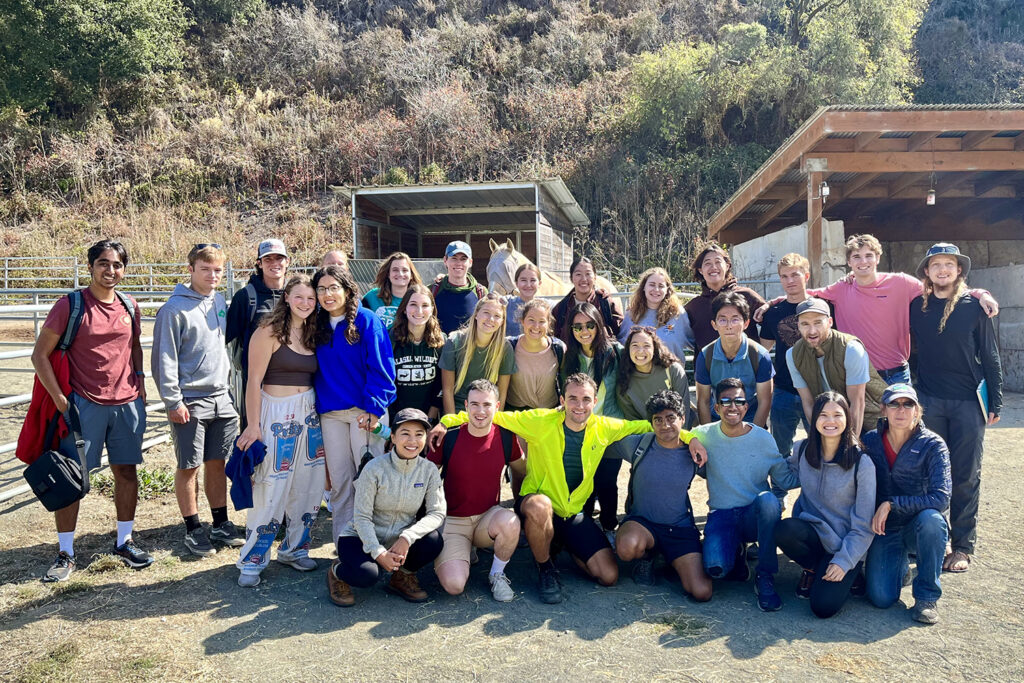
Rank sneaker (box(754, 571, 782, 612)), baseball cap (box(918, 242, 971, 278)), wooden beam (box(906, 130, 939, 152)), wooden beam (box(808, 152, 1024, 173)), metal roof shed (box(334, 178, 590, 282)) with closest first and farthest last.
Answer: sneaker (box(754, 571, 782, 612)) < baseball cap (box(918, 242, 971, 278)) < wooden beam (box(906, 130, 939, 152)) < wooden beam (box(808, 152, 1024, 173)) < metal roof shed (box(334, 178, 590, 282))

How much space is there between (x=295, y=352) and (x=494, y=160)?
24.4m

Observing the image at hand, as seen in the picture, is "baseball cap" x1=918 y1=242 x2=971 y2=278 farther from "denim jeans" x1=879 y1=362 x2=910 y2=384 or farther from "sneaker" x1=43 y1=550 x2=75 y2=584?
"sneaker" x1=43 y1=550 x2=75 y2=584

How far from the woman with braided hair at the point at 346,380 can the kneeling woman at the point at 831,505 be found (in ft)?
7.55

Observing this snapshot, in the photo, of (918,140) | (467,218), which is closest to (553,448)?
(918,140)

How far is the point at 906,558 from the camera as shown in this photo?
3.49 metres

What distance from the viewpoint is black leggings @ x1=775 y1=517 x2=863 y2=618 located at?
333 cm

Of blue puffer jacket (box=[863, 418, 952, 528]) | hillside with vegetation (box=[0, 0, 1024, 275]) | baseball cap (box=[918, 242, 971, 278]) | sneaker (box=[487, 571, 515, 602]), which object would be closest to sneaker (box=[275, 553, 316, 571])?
sneaker (box=[487, 571, 515, 602])

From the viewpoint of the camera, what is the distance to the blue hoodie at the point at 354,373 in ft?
12.7

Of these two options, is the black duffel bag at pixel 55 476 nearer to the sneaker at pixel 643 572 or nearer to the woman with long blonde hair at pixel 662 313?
the sneaker at pixel 643 572

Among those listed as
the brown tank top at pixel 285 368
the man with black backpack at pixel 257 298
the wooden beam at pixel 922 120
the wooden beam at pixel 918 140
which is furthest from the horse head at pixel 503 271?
the wooden beam at pixel 918 140

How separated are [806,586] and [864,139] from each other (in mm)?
7073

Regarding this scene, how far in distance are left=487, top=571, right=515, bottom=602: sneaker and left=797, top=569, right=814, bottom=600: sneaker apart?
4.94 ft

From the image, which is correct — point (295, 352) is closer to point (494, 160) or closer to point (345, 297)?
point (345, 297)

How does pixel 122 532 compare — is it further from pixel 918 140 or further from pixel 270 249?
pixel 918 140
